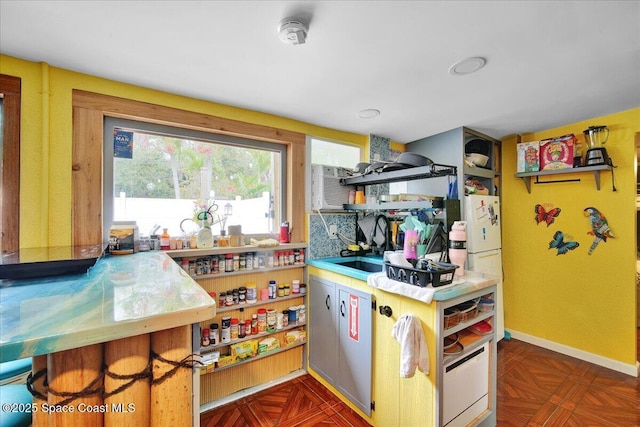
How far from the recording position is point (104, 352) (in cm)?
71

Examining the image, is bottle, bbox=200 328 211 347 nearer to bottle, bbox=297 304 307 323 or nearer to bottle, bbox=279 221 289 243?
bottle, bbox=297 304 307 323

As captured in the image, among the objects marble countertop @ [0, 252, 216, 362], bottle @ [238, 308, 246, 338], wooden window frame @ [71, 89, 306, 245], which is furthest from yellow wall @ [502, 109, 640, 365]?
wooden window frame @ [71, 89, 306, 245]

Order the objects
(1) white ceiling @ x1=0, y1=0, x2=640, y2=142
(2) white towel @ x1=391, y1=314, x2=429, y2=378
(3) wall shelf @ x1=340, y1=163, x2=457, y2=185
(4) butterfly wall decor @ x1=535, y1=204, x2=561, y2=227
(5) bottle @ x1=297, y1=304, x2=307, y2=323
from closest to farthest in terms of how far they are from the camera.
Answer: (1) white ceiling @ x1=0, y1=0, x2=640, y2=142, (2) white towel @ x1=391, y1=314, x2=429, y2=378, (3) wall shelf @ x1=340, y1=163, x2=457, y2=185, (5) bottle @ x1=297, y1=304, x2=307, y2=323, (4) butterfly wall decor @ x1=535, y1=204, x2=561, y2=227

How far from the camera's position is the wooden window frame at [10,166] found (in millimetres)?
1390

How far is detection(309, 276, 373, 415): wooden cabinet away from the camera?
68.8 inches

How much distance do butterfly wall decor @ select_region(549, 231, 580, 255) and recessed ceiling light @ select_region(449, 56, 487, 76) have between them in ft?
6.70

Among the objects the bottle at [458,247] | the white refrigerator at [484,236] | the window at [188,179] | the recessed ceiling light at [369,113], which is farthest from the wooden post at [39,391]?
the white refrigerator at [484,236]

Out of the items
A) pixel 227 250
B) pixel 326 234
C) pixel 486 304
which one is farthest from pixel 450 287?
pixel 227 250

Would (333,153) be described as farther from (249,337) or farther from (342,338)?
(249,337)

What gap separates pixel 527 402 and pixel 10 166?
3.50 meters

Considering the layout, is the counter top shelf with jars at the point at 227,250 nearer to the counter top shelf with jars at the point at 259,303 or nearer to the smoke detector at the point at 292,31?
the counter top shelf with jars at the point at 259,303

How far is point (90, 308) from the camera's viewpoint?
74cm

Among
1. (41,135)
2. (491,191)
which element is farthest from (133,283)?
(491,191)

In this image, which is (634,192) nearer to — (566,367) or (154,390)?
(566,367)
